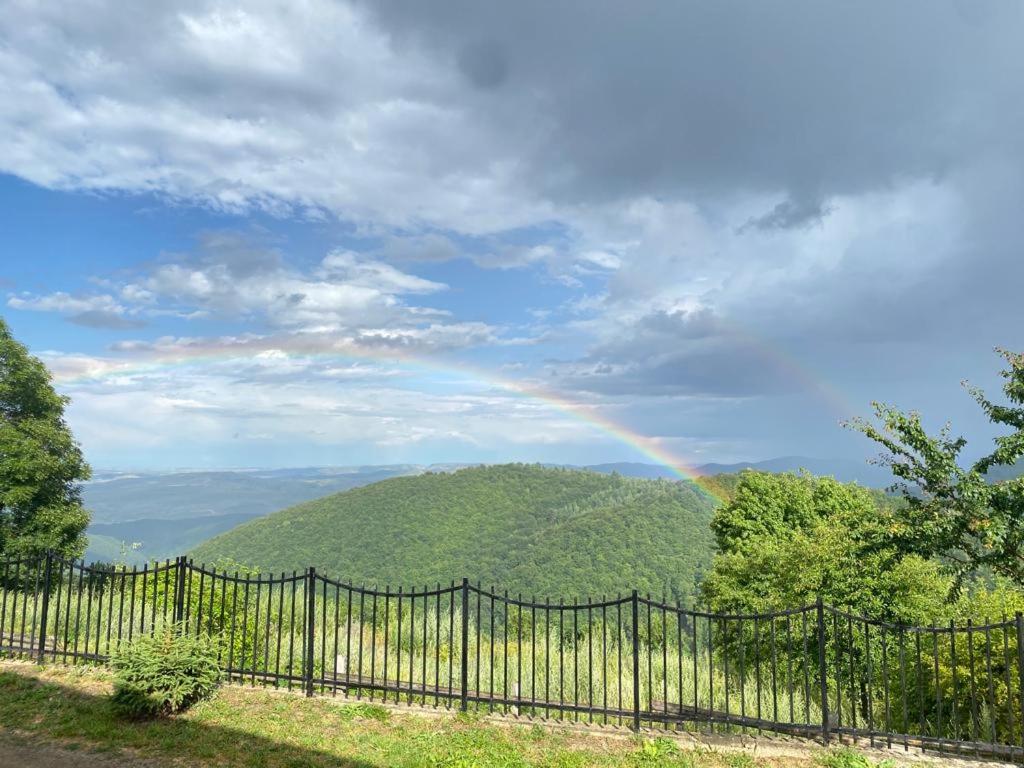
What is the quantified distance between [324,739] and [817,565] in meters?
17.4

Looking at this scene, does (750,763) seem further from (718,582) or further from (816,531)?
(718,582)

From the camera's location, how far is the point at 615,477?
123 metres

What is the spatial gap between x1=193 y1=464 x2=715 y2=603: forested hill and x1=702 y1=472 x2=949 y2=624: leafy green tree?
1800 centimetres

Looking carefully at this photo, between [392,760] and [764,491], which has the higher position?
[764,491]

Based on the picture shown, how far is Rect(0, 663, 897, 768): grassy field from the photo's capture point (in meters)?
7.68

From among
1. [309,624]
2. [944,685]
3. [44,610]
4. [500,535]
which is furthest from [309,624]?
[500,535]

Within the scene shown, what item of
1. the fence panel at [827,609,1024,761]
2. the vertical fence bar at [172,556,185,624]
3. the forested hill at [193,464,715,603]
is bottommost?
the forested hill at [193,464,715,603]

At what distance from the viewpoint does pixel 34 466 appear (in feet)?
87.9

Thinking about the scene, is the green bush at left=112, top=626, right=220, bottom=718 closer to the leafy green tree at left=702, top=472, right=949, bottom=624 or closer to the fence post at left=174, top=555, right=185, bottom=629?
the fence post at left=174, top=555, right=185, bottom=629

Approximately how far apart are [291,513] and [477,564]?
40.1m

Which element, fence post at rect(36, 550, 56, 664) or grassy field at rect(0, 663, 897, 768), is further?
fence post at rect(36, 550, 56, 664)

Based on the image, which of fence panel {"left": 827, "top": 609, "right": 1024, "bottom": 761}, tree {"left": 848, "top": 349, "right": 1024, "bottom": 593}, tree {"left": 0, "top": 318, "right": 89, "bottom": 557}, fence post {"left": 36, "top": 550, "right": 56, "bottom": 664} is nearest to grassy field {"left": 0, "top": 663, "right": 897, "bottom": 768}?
fence post {"left": 36, "top": 550, "right": 56, "bottom": 664}

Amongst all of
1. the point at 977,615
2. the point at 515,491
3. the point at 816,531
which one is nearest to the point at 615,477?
the point at 515,491

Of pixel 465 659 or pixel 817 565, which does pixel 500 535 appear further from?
pixel 465 659
